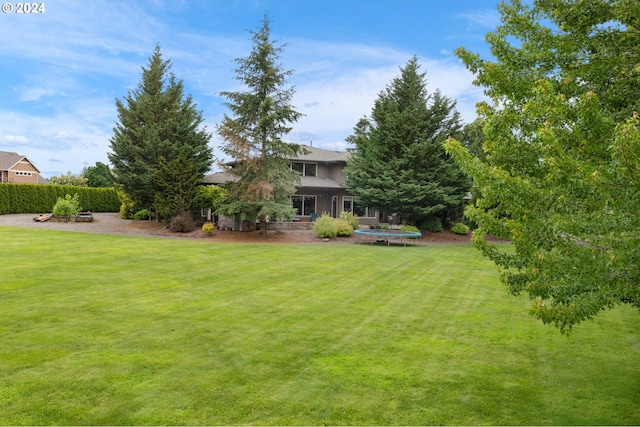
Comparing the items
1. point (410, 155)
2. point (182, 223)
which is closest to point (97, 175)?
point (182, 223)

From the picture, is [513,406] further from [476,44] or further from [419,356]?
[476,44]

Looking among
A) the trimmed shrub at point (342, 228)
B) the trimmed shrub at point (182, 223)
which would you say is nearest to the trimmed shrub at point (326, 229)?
the trimmed shrub at point (342, 228)

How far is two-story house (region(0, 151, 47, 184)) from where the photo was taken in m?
60.6

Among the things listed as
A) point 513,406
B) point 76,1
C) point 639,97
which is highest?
point 76,1

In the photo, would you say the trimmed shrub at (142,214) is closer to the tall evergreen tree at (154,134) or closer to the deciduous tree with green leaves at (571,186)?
the tall evergreen tree at (154,134)

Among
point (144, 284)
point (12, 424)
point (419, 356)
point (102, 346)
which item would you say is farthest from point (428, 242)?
point (12, 424)

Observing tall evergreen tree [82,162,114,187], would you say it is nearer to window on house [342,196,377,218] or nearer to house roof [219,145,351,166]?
house roof [219,145,351,166]

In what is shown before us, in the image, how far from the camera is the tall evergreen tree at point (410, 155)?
31.4m

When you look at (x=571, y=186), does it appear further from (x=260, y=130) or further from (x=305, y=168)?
(x=305, y=168)

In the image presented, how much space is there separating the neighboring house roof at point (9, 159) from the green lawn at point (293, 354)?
5745cm

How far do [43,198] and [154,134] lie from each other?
15.8 m

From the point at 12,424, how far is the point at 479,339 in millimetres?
7175

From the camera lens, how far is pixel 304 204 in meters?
39.1

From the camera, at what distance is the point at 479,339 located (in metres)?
8.27
